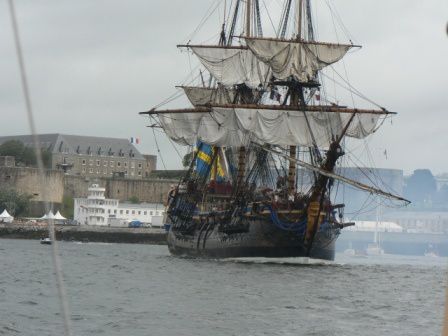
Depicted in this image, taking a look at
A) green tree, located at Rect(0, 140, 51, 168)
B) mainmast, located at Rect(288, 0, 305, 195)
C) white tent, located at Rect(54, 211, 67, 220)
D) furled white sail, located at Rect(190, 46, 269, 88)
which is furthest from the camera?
green tree, located at Rect(0, 140, 51, 168)

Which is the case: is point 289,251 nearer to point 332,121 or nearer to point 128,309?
point 332,121

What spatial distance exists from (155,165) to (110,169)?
11575 millimetres

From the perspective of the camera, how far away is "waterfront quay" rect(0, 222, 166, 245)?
121 metres

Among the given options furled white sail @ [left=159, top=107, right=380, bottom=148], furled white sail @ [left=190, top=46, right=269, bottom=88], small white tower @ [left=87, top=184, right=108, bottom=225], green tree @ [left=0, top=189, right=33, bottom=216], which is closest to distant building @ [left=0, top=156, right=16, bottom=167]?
green tree @ [left=0, top=189, right=33, bottom=216]

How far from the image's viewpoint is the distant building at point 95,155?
182 metres

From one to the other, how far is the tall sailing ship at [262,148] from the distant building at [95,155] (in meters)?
104

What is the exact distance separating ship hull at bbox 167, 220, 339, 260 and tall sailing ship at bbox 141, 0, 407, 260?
0.16 feet

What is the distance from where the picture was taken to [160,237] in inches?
4808

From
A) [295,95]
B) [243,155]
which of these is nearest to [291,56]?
[295,95]

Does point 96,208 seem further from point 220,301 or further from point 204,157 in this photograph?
point 220,301

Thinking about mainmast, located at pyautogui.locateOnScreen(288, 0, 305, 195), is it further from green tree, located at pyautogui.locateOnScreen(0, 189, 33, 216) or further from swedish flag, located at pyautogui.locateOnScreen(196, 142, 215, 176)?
green tree, located at pyautogui.locateOnScreen(0, 189, 33, 216)

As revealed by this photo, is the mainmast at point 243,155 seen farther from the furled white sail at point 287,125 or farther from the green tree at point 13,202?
the green tree at point 13,202

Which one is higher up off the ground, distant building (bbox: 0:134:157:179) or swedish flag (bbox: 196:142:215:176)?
distant building (bbox: 0:134:157:179)

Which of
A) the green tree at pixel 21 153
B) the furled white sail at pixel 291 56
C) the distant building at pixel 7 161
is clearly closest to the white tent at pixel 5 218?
the distant building at pixel 7 161
